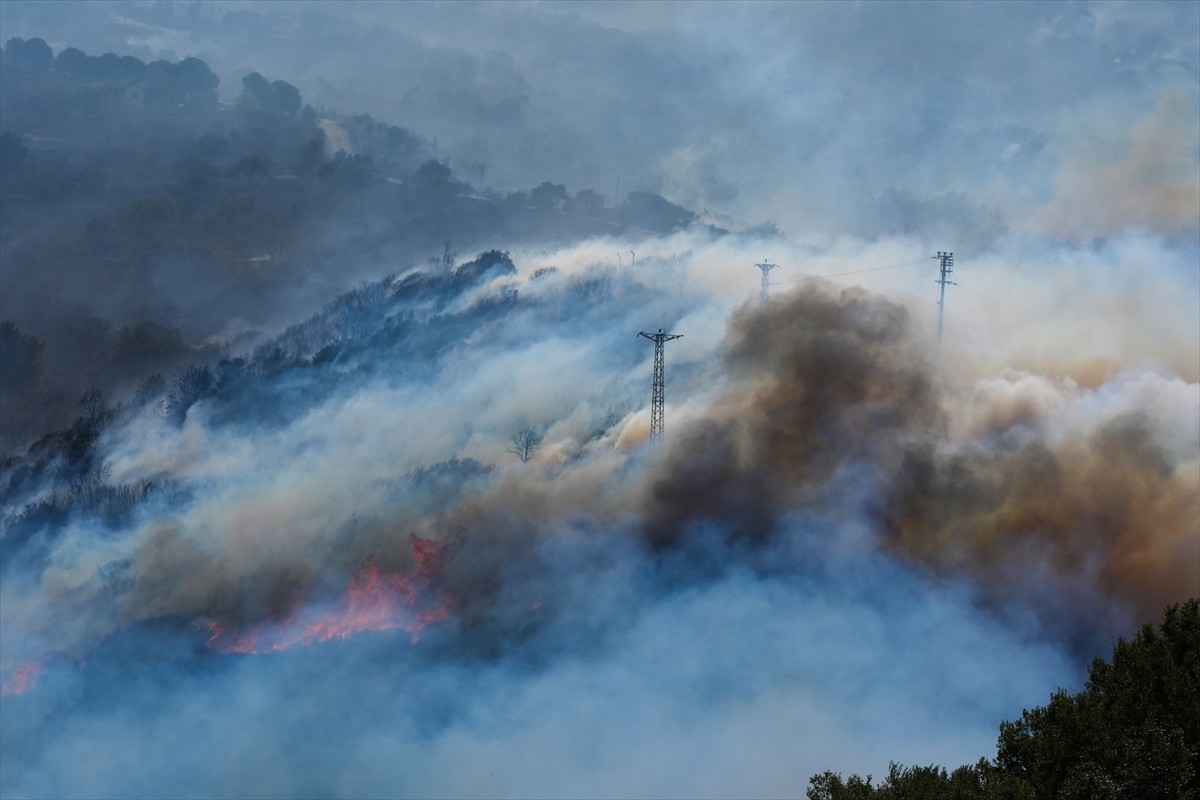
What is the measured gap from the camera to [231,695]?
2803 inches

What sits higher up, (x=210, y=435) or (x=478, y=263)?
(x=478, y=263)

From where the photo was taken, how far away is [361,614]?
77.1 meters

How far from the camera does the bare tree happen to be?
101381 millimetres

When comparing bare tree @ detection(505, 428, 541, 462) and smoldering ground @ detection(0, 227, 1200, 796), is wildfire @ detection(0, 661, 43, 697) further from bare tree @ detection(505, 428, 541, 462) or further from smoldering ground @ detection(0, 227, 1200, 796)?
bare tree @ detection(505, 428, 541, 462)

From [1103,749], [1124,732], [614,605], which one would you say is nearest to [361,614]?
[614,605]

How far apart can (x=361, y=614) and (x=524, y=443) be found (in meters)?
30.1

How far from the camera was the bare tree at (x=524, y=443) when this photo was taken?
10138 cm

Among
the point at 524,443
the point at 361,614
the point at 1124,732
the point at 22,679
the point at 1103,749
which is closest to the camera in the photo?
the point at 1103,749

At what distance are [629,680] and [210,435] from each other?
4945cm

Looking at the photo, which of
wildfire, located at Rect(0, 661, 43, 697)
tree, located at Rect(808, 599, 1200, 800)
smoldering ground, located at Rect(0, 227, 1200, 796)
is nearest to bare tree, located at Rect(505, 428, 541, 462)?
smoldering ground, located at Rect(0, 227, 1200, 796)

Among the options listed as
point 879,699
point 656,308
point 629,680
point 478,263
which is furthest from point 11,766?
point 478,263

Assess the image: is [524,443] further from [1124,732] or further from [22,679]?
[1124,732]

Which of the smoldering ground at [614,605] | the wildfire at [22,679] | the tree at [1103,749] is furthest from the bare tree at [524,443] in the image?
the tree at [1103,749]

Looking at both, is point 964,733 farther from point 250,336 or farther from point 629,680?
point 250,336
